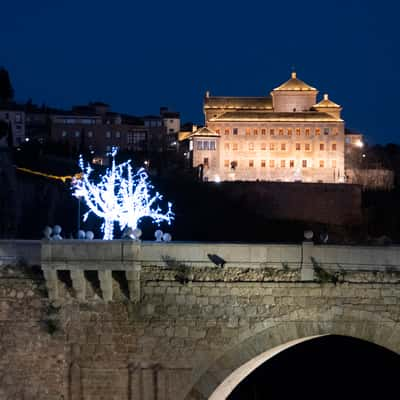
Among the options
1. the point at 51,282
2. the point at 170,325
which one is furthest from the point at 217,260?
the point at 51,282

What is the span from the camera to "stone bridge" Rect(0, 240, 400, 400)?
1764 cm

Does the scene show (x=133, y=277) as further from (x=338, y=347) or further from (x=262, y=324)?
(x=338, y=347)

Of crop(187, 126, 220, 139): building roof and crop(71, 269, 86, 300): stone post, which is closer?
crop(71, 269, 86, 300): stone post

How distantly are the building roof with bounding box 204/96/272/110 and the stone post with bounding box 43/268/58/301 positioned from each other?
96.1 meters

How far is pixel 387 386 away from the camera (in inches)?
1328

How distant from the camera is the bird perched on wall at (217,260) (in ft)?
59.1

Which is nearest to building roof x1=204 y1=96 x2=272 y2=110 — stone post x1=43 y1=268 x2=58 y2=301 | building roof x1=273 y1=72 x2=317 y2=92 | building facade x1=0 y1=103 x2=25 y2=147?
building roof x1=273 y1=72 x2=317 y2=92

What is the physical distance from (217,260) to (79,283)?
251cm

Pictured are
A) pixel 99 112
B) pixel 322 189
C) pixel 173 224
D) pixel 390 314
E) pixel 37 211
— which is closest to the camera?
pixel 390 314

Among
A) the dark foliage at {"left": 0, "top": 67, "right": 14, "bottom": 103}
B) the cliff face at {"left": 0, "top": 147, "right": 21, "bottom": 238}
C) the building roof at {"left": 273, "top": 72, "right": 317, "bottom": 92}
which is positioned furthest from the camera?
the building roof at {"left": 273, "top": 72, "right": 317, "bottom": 92}

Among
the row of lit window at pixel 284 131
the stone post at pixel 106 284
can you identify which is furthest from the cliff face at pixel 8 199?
the row of lit window at pixel 284 131

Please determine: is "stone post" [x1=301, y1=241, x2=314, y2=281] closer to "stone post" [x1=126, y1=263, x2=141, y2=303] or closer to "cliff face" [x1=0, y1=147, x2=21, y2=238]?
"stone post" [x1=126, y1=263, x2=141, y2=303]

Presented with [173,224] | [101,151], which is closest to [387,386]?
[173,224]

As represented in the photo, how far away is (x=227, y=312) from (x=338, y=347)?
17781 millimetres
